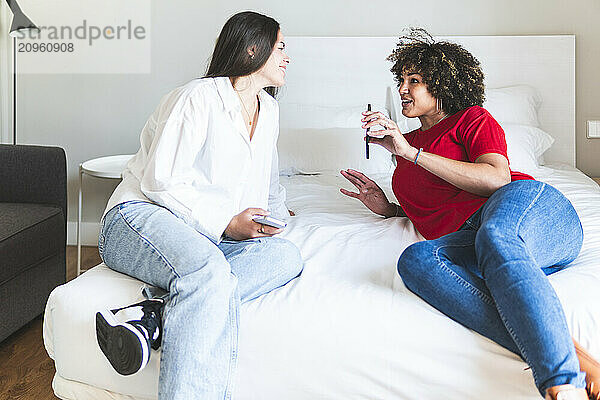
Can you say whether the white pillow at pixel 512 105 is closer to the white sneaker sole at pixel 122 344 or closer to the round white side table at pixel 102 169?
the round white side table at pixel 102 169

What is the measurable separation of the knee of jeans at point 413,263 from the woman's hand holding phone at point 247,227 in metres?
0.34

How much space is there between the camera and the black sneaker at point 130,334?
1.40 meters

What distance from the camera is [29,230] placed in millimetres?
2441

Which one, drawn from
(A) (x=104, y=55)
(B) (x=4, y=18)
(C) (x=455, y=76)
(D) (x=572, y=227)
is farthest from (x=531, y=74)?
(B) (x=4, y=18)

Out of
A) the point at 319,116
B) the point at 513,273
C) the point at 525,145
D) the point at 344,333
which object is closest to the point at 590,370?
the point at 513,273

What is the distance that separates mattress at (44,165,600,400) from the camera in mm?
1451

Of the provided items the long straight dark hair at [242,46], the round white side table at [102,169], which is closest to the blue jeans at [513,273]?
the long straight dark hair at [242,46]

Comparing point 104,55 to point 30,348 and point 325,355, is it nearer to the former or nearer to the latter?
point 30,348

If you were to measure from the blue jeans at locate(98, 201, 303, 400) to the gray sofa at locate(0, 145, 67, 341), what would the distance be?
0.77 meters

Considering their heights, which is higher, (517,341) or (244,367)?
(517,341)

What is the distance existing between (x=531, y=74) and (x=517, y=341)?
89.7 inches

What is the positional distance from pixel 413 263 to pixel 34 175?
1712mm

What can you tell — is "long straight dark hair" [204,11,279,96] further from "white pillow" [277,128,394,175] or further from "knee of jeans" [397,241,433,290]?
"white pillow" [277,128,394,175]

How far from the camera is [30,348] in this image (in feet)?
7.82
